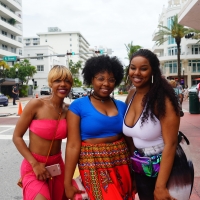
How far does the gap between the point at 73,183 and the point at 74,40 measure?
12814cm

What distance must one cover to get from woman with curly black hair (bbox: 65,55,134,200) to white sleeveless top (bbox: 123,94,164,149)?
18 cm

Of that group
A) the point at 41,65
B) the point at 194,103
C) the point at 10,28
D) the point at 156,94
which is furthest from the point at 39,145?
the point at 41,65

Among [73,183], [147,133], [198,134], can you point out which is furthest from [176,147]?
[198,134]

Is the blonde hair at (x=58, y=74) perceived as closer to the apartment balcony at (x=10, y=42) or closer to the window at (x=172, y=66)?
the apartment balcony at (x=10, y=42)

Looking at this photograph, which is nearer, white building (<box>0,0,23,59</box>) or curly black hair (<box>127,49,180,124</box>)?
curly black hair (<box>127,49,180,124</box>)

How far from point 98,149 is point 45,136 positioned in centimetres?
52

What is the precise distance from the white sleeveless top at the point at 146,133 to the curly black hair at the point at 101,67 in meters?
0.57

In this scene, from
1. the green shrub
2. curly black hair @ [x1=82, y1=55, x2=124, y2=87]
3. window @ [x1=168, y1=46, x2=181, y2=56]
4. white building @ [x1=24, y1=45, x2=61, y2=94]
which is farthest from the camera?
white building @ [x1=24, y1=45, x2=61, y2=94]

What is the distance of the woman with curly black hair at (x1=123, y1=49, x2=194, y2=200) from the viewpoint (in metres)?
2.16

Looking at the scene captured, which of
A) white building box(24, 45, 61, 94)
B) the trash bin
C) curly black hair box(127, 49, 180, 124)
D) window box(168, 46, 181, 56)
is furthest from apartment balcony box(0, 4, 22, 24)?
curly black hair box(127, 49, 180, 124)

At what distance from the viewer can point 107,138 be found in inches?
94.6

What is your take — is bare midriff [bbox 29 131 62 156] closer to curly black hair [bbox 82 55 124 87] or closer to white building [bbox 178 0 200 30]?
curly black hair [bbox 82 55 124 87]

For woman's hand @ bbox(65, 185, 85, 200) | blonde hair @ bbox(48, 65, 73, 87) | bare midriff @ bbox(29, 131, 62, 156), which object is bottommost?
woman's hand @ bbox(65, 185, 85, 200)

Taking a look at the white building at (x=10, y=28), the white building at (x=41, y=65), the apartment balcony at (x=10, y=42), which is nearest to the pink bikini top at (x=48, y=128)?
the white building at (x=10, y=28)
